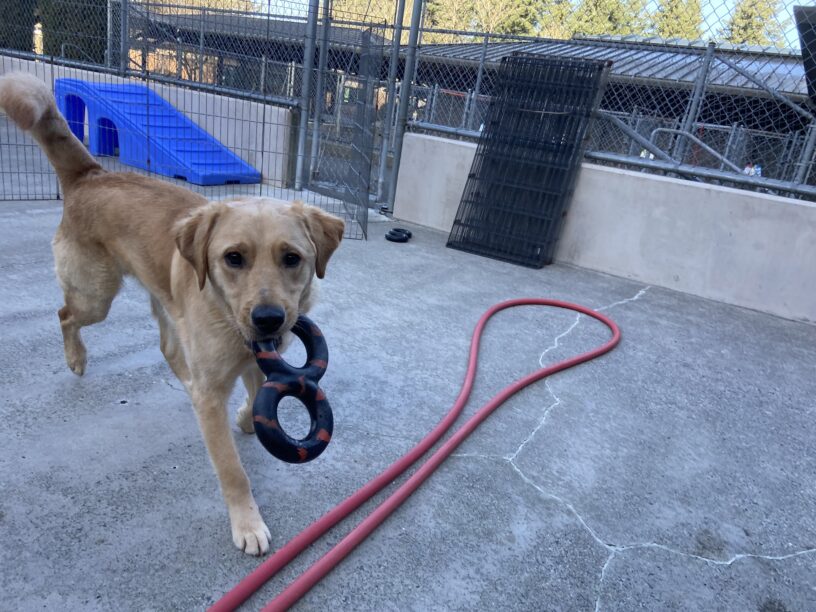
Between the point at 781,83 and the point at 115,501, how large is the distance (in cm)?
889

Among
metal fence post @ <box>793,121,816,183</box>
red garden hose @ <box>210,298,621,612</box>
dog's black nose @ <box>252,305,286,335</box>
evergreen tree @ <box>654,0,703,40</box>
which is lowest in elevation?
red garden hose @ <box>210,298,621,612</box>

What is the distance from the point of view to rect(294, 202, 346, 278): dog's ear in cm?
231

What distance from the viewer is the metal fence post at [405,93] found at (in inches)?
263

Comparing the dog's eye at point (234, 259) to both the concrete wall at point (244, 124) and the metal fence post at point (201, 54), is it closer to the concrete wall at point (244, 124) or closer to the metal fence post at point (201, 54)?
the concrete wall at point (244, 124)

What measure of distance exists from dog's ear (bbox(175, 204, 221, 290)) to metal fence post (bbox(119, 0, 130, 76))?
29.8ft

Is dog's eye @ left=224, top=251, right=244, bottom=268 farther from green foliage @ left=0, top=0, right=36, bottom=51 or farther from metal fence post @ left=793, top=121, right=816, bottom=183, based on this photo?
green foliage @ left=0, top=0, right=36, bottom=51

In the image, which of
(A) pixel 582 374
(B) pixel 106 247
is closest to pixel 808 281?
(A) pixel 582 374

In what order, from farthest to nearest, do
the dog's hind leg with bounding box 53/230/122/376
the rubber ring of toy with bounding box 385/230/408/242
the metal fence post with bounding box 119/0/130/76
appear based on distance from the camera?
the metal fence post with bounding box 119/0/130/76 < the rubber ring of toy with bounding box 385/230/408/242 < the dog's hind leg with bounding box 53/230/122/376

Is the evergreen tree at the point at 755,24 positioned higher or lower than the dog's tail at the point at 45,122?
higher

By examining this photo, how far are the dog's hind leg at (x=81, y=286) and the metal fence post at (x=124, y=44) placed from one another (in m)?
8.20

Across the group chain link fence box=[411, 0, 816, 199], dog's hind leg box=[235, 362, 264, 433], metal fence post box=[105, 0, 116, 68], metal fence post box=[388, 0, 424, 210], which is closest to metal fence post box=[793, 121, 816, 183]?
chain link fence box=[411, 0, 816, 199]

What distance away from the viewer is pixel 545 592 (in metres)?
1.96

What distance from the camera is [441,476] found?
2.48 m

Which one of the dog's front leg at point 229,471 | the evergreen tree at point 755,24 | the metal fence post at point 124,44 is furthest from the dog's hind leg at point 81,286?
the metal fence post at point 124,44
